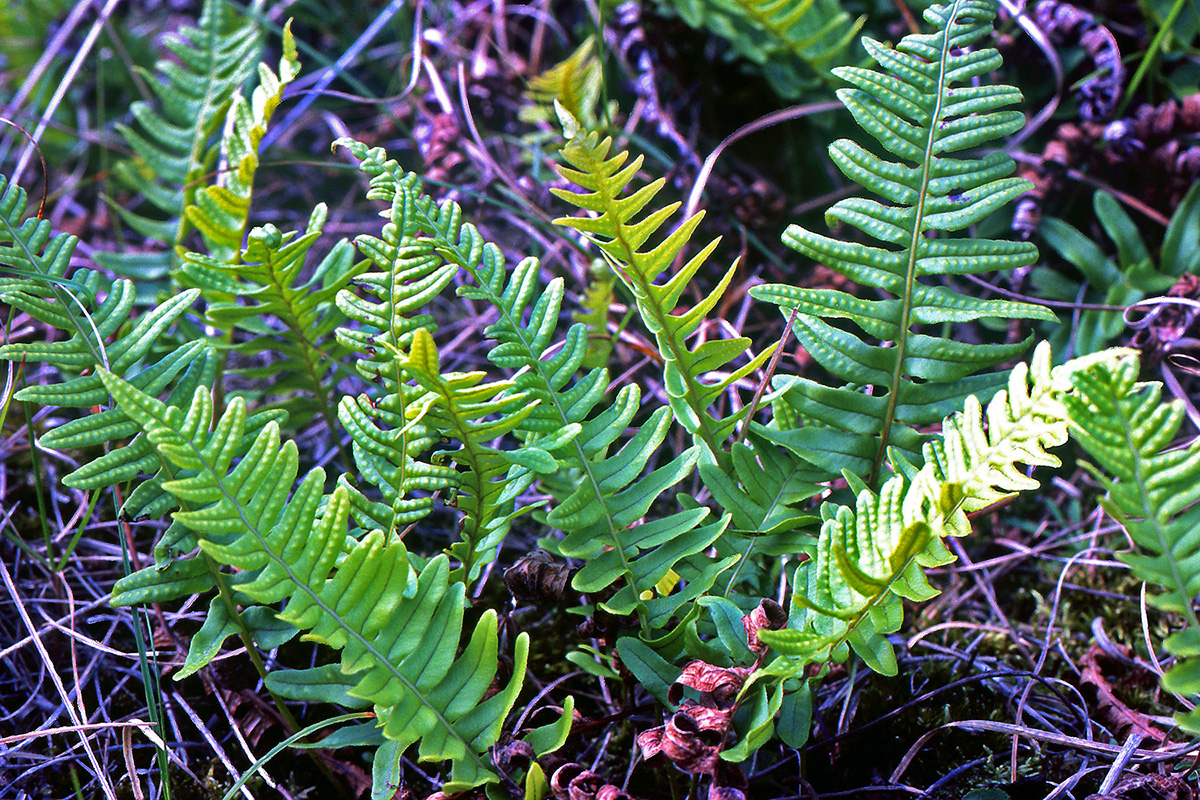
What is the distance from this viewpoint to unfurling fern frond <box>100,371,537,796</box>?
106 cm

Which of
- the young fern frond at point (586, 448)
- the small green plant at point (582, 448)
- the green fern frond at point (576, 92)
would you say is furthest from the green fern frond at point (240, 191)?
the green fern frond at point (576, 92)

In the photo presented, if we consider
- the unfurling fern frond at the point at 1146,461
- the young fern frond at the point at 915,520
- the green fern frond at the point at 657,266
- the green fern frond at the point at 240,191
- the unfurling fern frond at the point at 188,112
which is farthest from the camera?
the unfurling fern frond at the point at 188,112

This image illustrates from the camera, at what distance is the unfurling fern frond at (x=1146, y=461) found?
92 centimetres

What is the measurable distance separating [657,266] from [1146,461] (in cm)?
69

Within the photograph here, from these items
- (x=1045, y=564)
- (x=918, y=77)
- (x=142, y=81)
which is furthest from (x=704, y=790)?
(x=142, y=81)

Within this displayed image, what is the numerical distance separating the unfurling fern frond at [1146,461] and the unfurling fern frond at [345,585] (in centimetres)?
78

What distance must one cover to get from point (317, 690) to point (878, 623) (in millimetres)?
846

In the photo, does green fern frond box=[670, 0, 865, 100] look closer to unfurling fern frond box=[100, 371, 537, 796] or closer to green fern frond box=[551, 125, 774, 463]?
green fern frond box=[551, 125, 774, 463]

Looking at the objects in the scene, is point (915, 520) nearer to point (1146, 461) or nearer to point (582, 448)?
point (1146, 461)

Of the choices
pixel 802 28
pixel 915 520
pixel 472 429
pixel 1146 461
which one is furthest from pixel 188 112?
pixel 1146 461

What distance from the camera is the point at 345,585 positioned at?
1111 millimetres

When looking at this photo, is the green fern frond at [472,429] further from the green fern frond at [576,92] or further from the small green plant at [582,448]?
the green fern frond at [576,92]

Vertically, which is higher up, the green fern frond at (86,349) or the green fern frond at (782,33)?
the green fern frond at (782,33)

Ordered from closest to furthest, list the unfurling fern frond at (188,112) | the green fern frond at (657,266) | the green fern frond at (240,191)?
the green fern frond at (657,266)
the green fern frond at (240,191)
the unfurling fern frond at (188,112)
